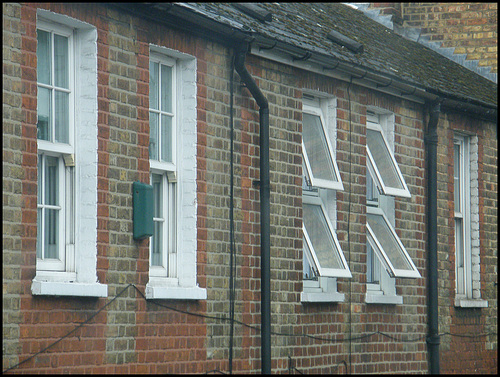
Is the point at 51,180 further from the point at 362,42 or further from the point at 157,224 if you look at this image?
the point at 362,42

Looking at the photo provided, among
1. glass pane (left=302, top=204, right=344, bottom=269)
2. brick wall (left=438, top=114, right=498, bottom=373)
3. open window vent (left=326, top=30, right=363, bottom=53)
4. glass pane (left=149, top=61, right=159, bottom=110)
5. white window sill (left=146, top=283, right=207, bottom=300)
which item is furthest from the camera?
brick wall (left=438, top=114, right=498, bottom=373)

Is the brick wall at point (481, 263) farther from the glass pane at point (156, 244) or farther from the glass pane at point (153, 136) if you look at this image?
the glass pane at point (153, 136)

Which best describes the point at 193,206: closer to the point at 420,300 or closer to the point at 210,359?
the point at 210,359

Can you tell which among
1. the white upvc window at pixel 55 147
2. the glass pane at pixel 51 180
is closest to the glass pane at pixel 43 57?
the white upvc window at pixel 55 147

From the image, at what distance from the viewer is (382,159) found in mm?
14430

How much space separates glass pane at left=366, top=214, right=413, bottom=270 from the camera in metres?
14.1

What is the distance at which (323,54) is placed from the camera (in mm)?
12820

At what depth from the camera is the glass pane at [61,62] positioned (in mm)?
9875

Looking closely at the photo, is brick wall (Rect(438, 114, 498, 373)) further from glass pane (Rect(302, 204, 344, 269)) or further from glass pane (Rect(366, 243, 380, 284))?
glass pane (Rect(302, 204, 344, 269))

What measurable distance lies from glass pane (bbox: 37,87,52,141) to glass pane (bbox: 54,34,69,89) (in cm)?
19

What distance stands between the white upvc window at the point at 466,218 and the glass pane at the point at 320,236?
3.71 meters

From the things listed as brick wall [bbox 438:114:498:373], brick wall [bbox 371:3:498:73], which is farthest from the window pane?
brick wall [bbox 371:3:498:73]

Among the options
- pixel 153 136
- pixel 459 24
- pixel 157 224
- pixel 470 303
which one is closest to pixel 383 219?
pixel 470 303

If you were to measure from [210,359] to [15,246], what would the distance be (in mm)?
2981
